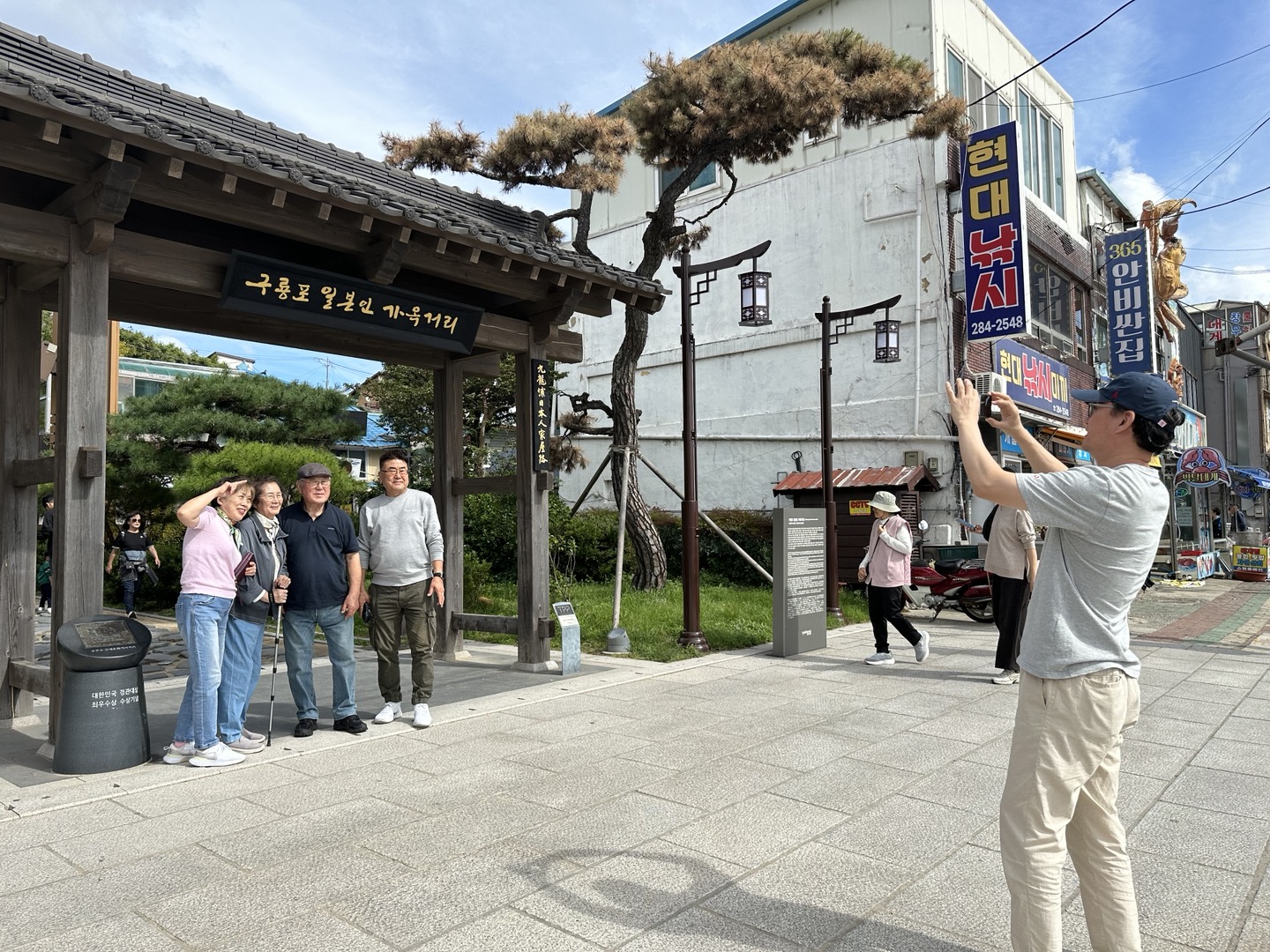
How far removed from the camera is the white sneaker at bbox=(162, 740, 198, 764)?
5.19 metres

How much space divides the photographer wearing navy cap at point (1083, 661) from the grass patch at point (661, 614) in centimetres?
656

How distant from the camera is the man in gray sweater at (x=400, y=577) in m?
6.12

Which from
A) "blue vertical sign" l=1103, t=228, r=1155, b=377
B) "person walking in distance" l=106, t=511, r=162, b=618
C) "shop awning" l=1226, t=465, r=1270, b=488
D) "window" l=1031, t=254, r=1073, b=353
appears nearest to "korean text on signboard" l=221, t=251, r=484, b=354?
"person walking in distance" l=106, t=511, r=162, b=618

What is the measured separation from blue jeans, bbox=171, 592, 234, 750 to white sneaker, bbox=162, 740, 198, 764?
3 centimetres

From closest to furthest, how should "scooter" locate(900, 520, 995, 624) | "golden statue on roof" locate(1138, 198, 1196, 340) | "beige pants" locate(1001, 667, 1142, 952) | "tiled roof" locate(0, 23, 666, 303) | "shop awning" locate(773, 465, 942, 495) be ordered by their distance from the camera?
"beige pants" locate(1001, 667, 1142, 952) → "tiled roof" locate(0, 23, 666, 303) → "scooter" locate(900, 520, 995, 624) → "shop awning" locate(773, 465, 942, 495) → "golden statue on roof" locate(1138, 198, 1196, 340)

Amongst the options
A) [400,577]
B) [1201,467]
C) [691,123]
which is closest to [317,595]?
[400,577]

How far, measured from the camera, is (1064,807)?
8.30 ft

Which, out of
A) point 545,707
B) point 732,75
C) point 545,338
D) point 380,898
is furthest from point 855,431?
point 380,898

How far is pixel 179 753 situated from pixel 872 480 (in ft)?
43.7

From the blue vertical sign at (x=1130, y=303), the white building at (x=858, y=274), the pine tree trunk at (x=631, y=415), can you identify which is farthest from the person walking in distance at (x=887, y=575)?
the blue vertical sign at (x=1130, y=303)

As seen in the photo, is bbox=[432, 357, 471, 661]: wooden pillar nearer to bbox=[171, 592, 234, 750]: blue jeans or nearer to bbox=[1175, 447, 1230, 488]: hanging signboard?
bbox=[171, 592, 234, 750]: blue jeans

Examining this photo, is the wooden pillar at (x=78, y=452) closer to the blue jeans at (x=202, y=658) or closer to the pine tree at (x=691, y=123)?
the blue jeans at (x=202, y=658)

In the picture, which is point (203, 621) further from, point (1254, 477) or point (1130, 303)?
point (1254, 477)

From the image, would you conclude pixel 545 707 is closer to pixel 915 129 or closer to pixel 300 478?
pixel 300 478
